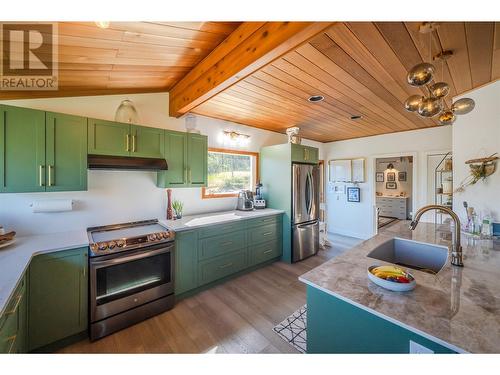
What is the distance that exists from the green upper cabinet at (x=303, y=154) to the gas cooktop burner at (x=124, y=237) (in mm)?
2360

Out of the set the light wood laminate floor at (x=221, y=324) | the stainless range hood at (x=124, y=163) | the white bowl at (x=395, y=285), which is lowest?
the light wood laminate floor at (x=221, y=324)

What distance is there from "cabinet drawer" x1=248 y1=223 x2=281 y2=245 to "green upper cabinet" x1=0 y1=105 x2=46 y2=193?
2.40 metres

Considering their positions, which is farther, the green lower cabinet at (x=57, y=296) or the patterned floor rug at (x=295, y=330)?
the patterned floor rug at (x=295, y=330)

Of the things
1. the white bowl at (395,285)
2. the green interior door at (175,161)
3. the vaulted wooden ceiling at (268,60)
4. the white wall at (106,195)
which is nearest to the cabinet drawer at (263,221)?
the white wall at (106,195)

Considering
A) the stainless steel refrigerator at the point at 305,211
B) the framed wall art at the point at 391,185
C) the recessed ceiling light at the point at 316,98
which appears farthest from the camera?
the framed wall art at the point at 391,185

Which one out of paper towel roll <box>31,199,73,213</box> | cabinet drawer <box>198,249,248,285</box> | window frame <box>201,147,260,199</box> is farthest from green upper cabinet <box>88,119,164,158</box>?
cabinet drawer <box>198,249,248,285</box>

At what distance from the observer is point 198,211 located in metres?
3.19

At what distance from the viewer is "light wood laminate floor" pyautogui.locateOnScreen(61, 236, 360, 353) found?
175 centimetres

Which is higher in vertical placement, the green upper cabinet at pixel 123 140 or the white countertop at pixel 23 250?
the green upper cabinet at pixel 123 140

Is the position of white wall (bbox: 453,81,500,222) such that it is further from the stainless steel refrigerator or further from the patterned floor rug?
the patterned floor rug

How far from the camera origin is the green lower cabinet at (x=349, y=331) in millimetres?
866

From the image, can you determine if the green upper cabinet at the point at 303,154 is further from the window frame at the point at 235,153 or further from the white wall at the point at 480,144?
the white wall at the point at 480,144
